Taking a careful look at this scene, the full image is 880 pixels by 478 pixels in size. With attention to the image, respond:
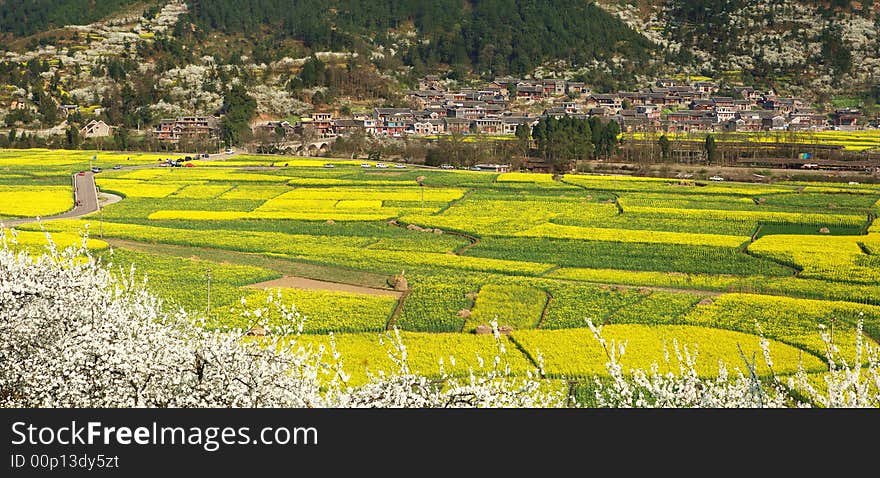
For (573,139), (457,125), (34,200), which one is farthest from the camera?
(457,125)

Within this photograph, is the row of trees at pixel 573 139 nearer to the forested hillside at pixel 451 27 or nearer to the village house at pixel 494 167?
the village house at pixel 494 167

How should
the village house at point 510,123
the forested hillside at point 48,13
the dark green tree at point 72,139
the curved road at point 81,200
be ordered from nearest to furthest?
the curved road at point 81,200
the dark green tree at point 72,139
the village house at point 510,123
the forested hillside at point 48,13

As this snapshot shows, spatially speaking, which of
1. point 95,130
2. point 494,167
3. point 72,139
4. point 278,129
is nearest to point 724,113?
point 494,167

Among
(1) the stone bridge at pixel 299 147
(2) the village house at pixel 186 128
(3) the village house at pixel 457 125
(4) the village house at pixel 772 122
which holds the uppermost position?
(2) the village house at pixel 186 128

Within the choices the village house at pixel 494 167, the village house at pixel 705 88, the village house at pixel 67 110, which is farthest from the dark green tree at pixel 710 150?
the village house at pixel 67 110

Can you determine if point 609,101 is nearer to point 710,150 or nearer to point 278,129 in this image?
point 710,150

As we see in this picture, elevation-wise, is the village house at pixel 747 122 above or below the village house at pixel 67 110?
below

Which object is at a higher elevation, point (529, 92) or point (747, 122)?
point (529, 92)

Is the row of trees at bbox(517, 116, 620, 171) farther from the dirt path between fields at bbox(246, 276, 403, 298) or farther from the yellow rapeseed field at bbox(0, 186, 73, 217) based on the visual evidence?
the dirt path between fields at bbox(246, 276, 403, 298)
